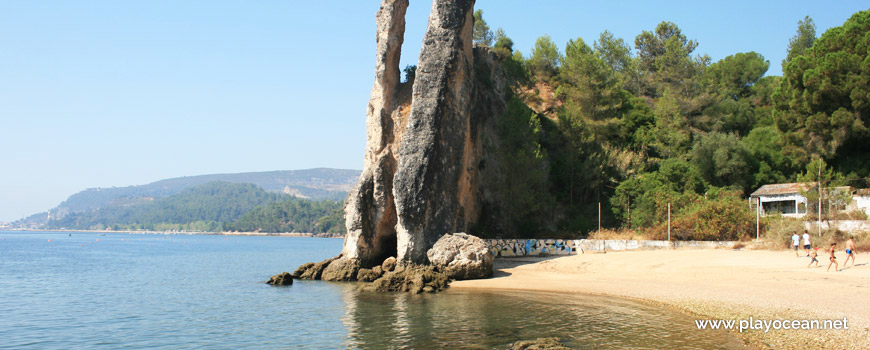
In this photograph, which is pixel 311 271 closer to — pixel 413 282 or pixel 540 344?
pixel 413 282

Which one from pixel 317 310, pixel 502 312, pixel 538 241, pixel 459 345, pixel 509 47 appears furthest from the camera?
pixel 509 47

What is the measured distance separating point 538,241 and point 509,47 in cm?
2925

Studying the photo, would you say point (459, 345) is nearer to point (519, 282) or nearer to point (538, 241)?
point (519, 282)

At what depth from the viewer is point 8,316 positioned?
21.3 metres

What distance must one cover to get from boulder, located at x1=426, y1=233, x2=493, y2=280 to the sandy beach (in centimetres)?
66

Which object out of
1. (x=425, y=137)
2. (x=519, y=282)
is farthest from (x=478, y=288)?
(x=425, y=137)

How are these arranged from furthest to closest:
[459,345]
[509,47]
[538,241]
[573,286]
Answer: [509,47]
[538,241]
[573,286]
[459,345]

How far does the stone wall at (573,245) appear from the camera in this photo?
30688mm

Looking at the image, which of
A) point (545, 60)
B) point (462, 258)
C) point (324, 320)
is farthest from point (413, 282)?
point (545, 60)

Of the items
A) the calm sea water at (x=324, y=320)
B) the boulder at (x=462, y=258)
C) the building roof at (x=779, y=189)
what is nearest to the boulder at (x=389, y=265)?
the calm sea water at (x=324, y=320)

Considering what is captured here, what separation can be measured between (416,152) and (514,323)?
13422 mm

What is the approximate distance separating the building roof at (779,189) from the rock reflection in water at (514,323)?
20.9 metres

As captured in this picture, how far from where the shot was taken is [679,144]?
43750mm

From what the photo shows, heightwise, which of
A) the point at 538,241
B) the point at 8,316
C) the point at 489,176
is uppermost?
the point at 489,176
